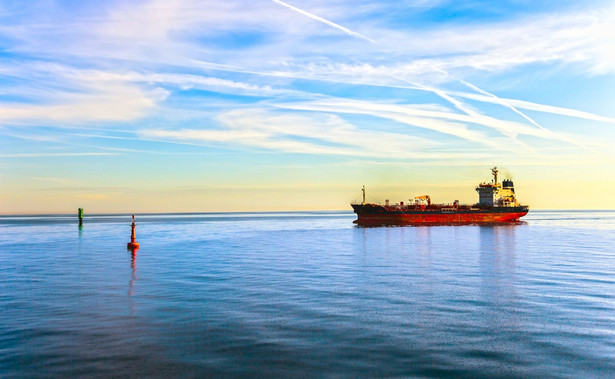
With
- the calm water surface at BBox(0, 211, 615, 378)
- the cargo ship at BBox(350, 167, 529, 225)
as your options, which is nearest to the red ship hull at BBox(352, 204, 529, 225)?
the cargo ship at BBox(350, 167, 529, 225)

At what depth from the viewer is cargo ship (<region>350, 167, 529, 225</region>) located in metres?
110

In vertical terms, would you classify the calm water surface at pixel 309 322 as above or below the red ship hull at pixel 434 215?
below

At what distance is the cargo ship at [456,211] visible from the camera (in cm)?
11038

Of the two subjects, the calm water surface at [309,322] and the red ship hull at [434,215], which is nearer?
the calm water surface at [309,322]

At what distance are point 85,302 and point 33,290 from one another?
4.98m

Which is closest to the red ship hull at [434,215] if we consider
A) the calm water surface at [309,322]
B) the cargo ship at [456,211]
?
the cargo ship at [456,211]

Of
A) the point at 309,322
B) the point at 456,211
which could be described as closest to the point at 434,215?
the point at 456,211

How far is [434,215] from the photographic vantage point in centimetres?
11156

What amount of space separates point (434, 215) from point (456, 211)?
6612 millimetres

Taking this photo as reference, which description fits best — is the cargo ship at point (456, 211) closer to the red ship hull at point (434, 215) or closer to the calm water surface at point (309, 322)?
the red ship hull at point (434, 215)

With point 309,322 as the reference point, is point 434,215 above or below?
above

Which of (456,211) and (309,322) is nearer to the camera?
(309,322)

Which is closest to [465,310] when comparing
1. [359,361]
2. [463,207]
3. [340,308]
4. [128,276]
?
[340,308]

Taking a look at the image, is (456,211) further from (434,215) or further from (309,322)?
(309,322)
